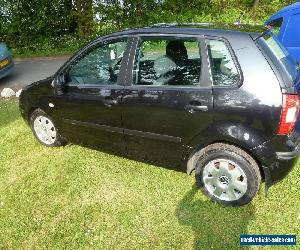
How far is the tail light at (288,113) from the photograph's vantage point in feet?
11.0

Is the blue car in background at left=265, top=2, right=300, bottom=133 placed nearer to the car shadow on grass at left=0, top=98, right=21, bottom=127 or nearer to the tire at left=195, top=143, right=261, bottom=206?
the tire at left=195, top=143, right=261, bottom=206

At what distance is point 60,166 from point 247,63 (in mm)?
3032

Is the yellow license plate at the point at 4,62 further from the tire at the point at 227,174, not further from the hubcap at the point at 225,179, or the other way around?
the hubcap at the point at 225,179

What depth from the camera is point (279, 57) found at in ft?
12.1

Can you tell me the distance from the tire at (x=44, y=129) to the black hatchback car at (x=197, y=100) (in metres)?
0.78

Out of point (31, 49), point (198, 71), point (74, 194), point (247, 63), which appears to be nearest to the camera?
point (247, 63)

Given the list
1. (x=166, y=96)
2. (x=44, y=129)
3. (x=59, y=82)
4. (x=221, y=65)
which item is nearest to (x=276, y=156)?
(x=221, y=65)

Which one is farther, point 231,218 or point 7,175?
point 7,175

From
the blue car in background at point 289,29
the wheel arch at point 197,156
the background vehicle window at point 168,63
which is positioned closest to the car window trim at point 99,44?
the background vehicle window at point 168,63

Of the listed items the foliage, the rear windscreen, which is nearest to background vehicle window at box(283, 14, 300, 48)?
the rear windscreen

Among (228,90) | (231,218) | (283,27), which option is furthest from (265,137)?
(283,27)

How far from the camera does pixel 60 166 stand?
5102mm

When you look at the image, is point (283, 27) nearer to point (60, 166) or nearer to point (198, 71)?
point (198, 71)

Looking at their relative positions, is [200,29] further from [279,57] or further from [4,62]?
[4,62]
